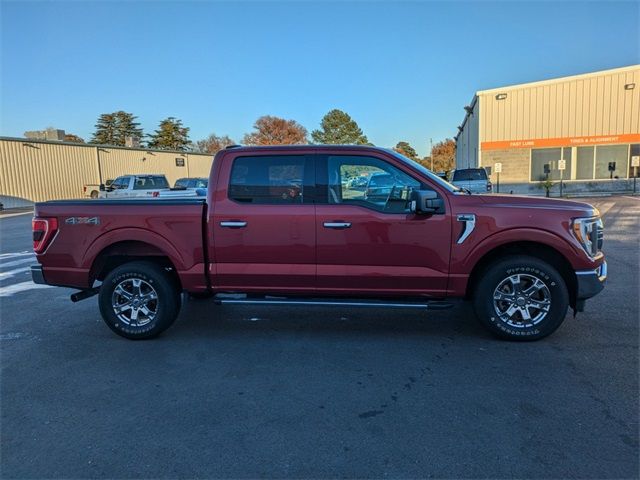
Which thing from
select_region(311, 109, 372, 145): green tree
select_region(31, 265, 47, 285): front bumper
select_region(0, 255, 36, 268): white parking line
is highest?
select_region(311, 109, 372, 145): green tree

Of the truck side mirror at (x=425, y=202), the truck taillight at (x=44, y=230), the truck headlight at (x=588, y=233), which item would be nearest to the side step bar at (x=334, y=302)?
the truck side mirror at (x=425, y=202)

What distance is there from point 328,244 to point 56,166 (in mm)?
34276

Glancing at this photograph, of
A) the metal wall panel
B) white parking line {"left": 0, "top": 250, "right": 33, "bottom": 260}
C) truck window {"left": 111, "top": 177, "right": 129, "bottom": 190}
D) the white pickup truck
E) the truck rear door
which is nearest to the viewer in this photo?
the truck rear door

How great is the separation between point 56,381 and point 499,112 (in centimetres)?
3112

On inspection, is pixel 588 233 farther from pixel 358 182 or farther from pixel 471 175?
pixel 471 175

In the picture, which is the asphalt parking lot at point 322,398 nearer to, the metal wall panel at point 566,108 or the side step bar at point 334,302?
the side step bar at point 334,302

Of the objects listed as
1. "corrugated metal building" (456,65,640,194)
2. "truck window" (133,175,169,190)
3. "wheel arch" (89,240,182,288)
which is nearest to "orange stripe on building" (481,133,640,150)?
"corrugated metal building" (456,65,640,194)

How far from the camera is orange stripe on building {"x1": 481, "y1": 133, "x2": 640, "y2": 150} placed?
28.2 metres

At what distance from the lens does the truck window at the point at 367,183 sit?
4934 millimetres

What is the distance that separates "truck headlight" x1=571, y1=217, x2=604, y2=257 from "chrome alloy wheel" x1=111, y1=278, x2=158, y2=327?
14.6ft

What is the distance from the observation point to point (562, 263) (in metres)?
4.88

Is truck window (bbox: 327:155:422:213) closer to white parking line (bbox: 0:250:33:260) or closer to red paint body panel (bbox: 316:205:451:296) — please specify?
red paint body panel (bbox: 316:205:451:296)

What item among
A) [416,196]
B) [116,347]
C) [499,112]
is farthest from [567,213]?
[499,112]

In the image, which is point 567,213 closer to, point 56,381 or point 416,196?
point 416,196
